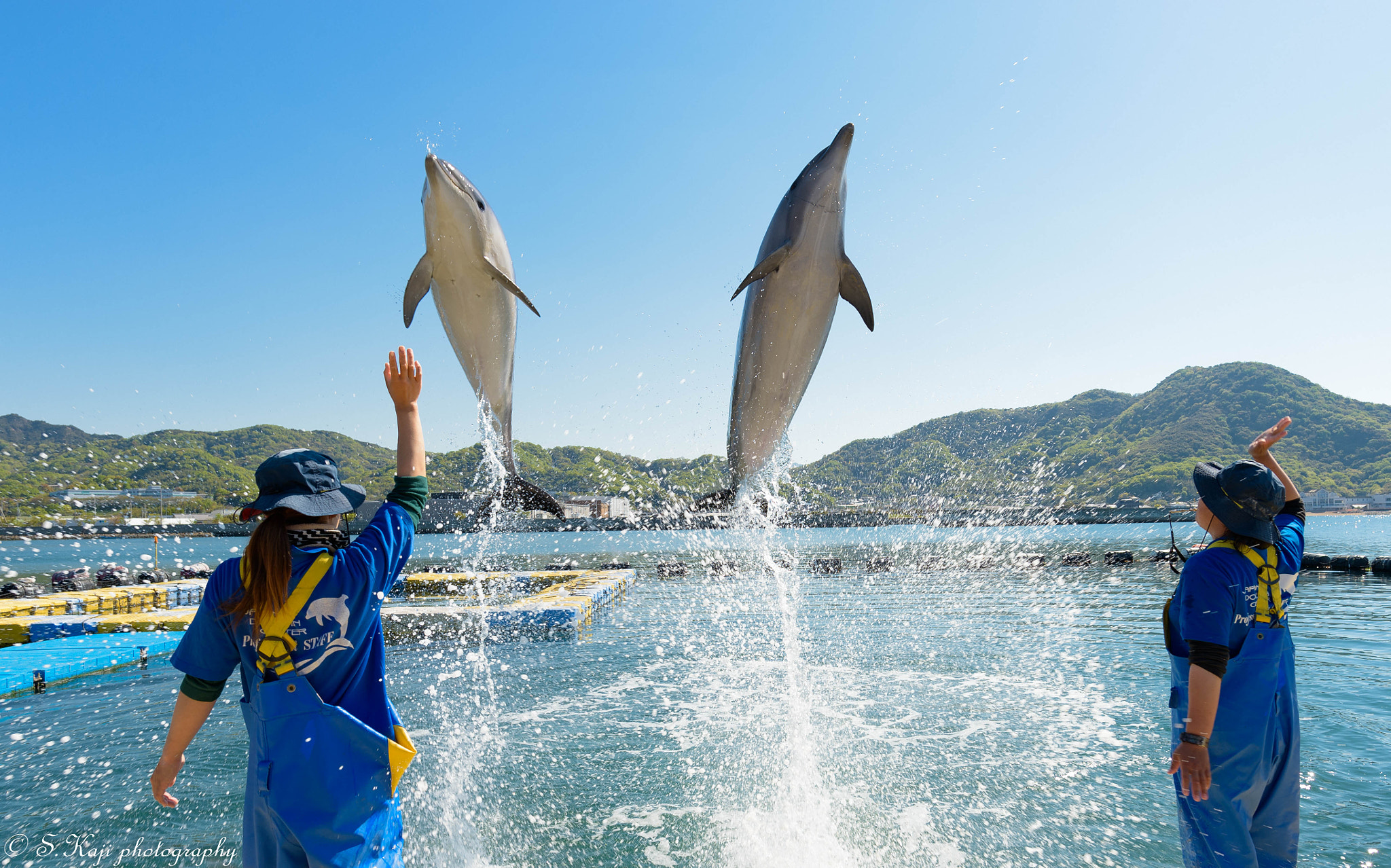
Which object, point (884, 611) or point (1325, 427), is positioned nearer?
point (884, 611)

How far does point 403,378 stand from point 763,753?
8033 mm

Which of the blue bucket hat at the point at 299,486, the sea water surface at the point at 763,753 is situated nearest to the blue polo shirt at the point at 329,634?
the blue bucket hat at the point at 299,486

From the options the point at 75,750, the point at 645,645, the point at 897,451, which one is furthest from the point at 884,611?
the point at 897,451

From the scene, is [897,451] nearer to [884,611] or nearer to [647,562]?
[647,562]

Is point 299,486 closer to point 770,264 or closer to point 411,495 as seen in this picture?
point 411,495

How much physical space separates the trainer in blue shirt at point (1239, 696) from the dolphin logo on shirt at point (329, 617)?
12.3 ft

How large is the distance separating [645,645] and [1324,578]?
30881 mm

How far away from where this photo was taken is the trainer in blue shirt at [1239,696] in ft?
10.9

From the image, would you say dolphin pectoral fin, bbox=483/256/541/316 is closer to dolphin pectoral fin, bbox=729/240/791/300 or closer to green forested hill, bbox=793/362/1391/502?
dolphin pectoral fin, bbox=729/240/791/300

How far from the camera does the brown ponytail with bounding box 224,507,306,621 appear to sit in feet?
8.07

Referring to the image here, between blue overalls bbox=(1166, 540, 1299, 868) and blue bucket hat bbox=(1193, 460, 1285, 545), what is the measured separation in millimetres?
115

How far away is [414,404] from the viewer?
2.97m

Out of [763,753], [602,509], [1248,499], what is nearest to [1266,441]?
[1248,499]

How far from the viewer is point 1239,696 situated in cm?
345
